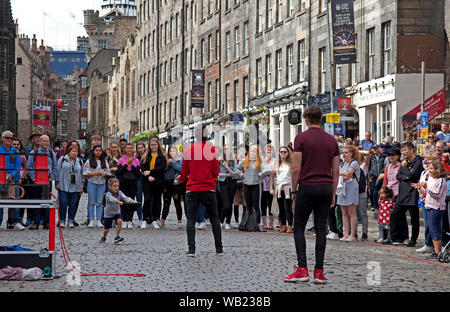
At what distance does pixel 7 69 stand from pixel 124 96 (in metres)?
22.0

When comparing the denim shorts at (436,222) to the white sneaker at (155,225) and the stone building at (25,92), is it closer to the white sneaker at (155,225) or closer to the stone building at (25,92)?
the white sneaker at (155,225)

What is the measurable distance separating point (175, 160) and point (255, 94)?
27389mm

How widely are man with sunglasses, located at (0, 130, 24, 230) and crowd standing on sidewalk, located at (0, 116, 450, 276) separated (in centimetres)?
2

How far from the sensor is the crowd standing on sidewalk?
988cm

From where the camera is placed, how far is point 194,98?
51.2 meters

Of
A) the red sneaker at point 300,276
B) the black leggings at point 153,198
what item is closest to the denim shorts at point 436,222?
the red sneaker at point 300,276

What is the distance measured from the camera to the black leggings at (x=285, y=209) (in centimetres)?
1786

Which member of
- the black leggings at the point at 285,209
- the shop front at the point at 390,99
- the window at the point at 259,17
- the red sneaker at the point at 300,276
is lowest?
the red sneaker at the point at 300,276

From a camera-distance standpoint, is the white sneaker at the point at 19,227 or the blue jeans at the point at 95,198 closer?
the white sneaker at the point at 19,227

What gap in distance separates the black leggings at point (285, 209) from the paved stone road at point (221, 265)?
0.87 metres

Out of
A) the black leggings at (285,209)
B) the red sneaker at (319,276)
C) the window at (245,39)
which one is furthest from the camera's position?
the window at (245,39)

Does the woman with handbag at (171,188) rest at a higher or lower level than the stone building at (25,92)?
lower

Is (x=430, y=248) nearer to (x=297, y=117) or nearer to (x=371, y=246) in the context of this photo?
(x=371, y=246)
